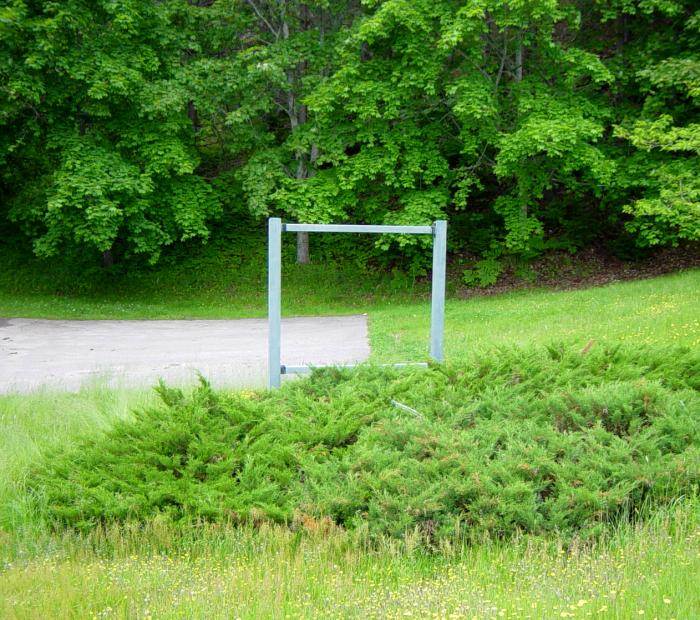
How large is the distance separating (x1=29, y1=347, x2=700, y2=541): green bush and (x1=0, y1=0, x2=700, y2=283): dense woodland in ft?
40.4

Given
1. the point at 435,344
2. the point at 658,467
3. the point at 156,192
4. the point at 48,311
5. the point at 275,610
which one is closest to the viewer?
the point at 275,610

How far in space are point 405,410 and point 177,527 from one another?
92.6 inches

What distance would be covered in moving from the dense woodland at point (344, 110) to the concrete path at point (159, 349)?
3.62 m

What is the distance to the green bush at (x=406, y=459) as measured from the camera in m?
4.50

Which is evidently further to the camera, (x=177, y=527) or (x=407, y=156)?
(x=407, y=156)

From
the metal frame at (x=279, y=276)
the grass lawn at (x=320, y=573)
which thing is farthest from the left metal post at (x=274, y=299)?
the grass lawn at (x=320, y=573)

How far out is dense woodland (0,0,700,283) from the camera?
58.7 ft

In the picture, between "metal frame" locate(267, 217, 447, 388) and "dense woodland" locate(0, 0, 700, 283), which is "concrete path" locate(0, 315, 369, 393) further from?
"dense woodland" locate(0, 0, 700, 283)

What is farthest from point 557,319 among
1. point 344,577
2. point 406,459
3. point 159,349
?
point 344,577

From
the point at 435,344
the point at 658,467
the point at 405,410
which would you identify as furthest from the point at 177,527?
the point at 435,344

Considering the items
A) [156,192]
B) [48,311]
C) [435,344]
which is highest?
[156,192]

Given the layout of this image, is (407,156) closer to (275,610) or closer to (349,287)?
(349,287)

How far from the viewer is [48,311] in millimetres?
18109

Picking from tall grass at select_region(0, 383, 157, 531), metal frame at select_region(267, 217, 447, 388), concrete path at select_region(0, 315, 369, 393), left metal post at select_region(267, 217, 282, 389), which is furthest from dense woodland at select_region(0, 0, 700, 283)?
left metal post at select_region(267, 217, 282, 389)
